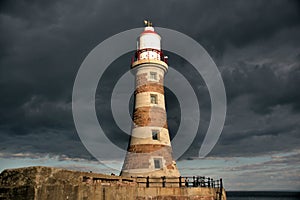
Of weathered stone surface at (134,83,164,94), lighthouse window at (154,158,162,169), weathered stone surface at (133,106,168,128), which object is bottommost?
lighthouse window at (154,158,162,169)

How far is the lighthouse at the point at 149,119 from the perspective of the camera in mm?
19688

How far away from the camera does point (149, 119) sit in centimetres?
2075

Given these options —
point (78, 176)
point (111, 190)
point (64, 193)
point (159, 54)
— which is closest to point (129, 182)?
point (111, 190)

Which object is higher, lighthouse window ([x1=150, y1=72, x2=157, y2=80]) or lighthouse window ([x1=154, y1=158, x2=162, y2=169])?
lighthouse window ([x1=150, y1=72, x2=157, y2=80])

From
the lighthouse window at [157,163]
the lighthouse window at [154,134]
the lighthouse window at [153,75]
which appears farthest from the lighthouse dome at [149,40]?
the lighthouse window at [157,163]

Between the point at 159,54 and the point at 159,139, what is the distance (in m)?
7.44

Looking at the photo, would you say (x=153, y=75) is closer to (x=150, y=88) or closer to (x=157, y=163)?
(x=150, y=88)

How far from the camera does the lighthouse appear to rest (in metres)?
19.7

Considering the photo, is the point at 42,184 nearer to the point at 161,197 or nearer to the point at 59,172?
the point at 59,172

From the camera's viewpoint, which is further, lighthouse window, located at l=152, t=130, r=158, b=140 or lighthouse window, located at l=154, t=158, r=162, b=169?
lighthouse window, located at l=152, t=130, r=158, b=140

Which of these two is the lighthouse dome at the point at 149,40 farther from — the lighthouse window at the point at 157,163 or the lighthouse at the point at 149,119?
the lighthouse window at the point at 157,163

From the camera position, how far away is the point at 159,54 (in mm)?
23000

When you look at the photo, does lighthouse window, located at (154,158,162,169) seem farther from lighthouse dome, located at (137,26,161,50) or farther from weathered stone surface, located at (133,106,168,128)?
lighthouse dome, located at (137,26,161,50)

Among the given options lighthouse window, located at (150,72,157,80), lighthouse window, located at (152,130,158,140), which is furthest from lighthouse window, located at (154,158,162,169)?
lighthouse window, located at (150,72,157,80)
